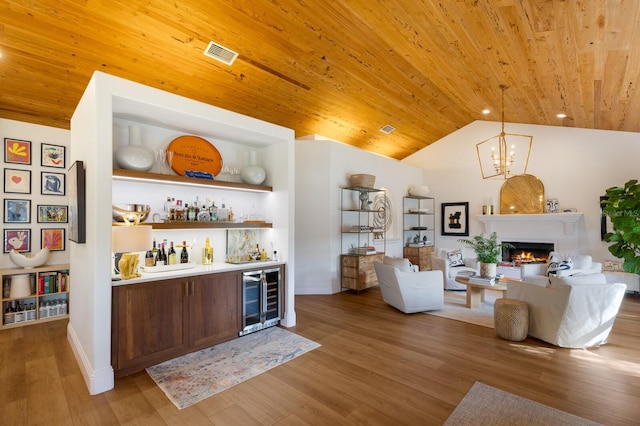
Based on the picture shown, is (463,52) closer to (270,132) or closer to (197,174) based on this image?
(270,132)

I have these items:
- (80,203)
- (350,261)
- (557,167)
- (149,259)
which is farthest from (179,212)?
(557,167)

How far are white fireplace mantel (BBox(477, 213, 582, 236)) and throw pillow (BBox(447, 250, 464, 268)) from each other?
5.13 ft

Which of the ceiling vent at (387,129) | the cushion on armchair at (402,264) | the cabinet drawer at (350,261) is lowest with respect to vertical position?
the cabinet drawer at (350,261)

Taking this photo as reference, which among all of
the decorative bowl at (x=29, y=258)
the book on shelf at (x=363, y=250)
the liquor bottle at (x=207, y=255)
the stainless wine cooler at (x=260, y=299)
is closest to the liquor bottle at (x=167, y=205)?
the liquor bottle at (x=207, y=255)

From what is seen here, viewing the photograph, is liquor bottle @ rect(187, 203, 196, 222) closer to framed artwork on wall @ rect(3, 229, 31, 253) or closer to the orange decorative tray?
the orange decorative tray

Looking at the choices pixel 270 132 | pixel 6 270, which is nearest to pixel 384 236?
pixel 270 132

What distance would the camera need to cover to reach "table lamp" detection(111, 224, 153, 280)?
2.81 metres

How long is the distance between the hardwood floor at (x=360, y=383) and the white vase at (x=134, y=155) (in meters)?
1.99

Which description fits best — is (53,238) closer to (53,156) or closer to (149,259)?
(53,156)

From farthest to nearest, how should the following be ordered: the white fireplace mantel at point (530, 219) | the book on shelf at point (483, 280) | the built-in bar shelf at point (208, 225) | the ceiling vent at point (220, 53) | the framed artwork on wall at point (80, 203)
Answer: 1. the white fireplace mantel at point (530, 219)
2. the book on shelf at point (483, 280)
3. the ceiling vent at point (220, 53)
4. the built-in bar shelf at point (208, 225)
5. the framed artwork on wall at point (80, 203)

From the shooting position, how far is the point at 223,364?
313 centimetres

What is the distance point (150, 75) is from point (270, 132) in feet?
5.39

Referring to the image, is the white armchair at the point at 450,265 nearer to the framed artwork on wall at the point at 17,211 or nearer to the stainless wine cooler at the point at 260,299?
the stainless wine cooler at the point at 260,299

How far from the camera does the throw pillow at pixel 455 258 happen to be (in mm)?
6501
